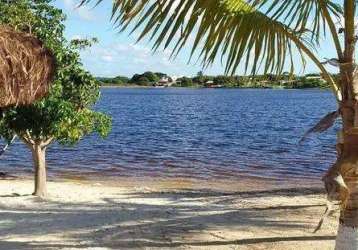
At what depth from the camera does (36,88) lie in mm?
5645

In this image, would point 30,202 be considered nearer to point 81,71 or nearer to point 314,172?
point 81,71

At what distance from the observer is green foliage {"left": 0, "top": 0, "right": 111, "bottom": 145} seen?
9461 mm

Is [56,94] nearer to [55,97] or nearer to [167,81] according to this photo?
[55,97]

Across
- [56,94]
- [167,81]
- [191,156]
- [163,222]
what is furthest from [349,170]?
[191,156]

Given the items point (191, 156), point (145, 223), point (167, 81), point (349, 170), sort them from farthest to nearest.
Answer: point (191, 156), point (167, 81), point (145, 223), point (349, 170)

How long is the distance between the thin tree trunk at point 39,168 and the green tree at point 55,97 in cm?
3

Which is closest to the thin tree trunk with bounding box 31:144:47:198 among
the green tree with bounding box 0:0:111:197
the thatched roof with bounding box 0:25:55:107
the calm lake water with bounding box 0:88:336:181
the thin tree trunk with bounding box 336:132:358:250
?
the green tree with bounding box 0:0:111:197

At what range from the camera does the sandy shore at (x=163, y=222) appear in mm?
7398

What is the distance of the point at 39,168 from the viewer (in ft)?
37.9

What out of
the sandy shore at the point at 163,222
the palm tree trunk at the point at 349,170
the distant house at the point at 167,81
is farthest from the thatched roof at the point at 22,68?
the distant house at the point at 167,81

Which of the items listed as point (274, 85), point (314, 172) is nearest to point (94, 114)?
point (274, 85)

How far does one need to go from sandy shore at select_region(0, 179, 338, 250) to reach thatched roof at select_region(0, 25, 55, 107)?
2.38 metres

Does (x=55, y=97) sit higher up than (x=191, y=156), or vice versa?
(x=55, y=97)

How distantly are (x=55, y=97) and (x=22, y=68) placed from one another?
4.61 m
